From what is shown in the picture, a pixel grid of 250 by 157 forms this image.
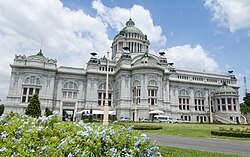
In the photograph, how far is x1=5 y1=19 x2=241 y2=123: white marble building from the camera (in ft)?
173

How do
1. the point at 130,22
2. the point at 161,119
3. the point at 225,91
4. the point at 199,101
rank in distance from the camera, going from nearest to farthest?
the point at 161,119 → the point at 225,91 → the point at 199,101 → the point at 130,22

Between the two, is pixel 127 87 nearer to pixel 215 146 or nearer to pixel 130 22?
pixel 130 22

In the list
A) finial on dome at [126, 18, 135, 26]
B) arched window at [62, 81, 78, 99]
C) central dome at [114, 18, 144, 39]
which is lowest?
arched window at [62, 81, 78, 99]

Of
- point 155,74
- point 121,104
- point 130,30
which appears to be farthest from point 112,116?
point 130,30

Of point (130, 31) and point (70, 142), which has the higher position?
point (130, 31)

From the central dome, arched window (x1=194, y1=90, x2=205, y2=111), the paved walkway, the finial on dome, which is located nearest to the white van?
arched window (x1=194, y1=90, x2=205, y2=111)

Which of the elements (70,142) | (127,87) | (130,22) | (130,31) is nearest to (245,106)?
(127,87)

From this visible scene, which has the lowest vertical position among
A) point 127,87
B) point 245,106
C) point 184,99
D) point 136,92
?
point 245,106

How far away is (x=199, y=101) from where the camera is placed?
6838cm

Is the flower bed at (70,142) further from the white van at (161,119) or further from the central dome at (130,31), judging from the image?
the central dome at (130,31)

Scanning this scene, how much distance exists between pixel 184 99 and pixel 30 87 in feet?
171

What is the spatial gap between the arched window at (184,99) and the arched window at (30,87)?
157 feet

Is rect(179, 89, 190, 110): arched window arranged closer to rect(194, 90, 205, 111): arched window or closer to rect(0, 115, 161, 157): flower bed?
rect(194, 90, 205, 111): arched window

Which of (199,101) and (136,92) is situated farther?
(199,101)
